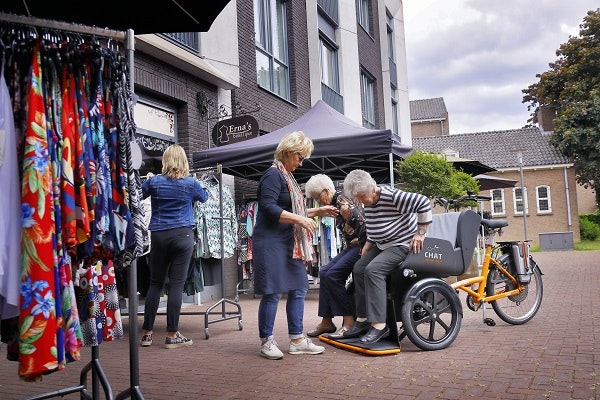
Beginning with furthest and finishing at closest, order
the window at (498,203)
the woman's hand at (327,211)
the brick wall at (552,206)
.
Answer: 1. the window at (498,203)
2. the brick wall at (552,206)
3. the woman's hand at (327,211)

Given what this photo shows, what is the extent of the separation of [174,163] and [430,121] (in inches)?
2220

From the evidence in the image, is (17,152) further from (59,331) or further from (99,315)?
(99,315)

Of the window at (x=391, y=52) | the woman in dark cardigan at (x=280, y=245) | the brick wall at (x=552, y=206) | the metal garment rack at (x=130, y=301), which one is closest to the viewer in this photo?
the metal garment rack at (x=130, y=301)

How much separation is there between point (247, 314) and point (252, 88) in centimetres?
567

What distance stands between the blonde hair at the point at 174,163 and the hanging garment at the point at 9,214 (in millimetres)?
3366

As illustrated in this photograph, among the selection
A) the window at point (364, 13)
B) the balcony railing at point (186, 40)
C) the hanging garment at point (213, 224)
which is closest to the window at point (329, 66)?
the window at point (364, 13)

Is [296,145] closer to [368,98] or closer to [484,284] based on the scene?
[484,284]

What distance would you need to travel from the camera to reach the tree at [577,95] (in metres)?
21.7

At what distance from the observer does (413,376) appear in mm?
4512

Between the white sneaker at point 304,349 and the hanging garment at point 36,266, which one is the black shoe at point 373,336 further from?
the hanging garment at point 36,266

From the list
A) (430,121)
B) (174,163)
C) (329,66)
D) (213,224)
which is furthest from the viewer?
(430,121)

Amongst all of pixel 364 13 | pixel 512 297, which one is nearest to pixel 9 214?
pixel 512 297

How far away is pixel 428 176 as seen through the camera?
12383 mm

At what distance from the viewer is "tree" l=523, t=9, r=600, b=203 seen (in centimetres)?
2167
